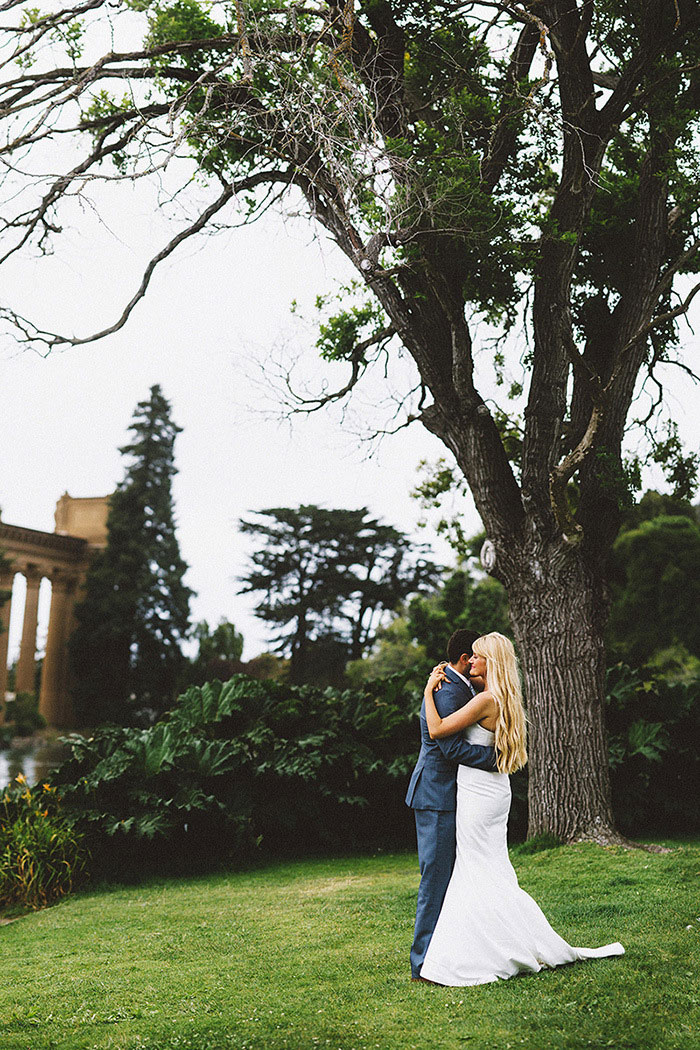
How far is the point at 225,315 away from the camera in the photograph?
9.52 m

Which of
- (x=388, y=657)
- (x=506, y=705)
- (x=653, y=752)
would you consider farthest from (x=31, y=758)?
(x=506, y=705)

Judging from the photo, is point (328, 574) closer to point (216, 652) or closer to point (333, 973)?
point (216, 652)

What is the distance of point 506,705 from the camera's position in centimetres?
455

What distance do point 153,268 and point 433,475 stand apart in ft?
17.8

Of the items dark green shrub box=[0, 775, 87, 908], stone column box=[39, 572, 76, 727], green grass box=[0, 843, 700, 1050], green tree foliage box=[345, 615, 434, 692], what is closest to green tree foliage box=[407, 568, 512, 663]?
green tree foliage box=[345, 615, 434, 692]

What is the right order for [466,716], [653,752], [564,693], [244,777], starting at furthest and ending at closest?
[653,752], [244,777], [564,693], [466,716]

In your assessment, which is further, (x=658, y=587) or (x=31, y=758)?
(x=31, y=758)

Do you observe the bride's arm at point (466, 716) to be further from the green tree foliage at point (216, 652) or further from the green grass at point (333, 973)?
the green tree foliage at point (216, 652)

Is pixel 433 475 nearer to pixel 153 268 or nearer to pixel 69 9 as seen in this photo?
pixel 153 268

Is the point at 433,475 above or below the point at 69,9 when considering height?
below

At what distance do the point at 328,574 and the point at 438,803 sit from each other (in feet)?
117

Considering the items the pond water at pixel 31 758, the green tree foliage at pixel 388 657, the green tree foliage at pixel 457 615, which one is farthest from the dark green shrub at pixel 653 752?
the green tree foliage at pixel 388 657

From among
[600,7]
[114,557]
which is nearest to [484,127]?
[600,7]

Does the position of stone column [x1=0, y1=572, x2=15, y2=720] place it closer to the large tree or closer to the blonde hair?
the large tree
